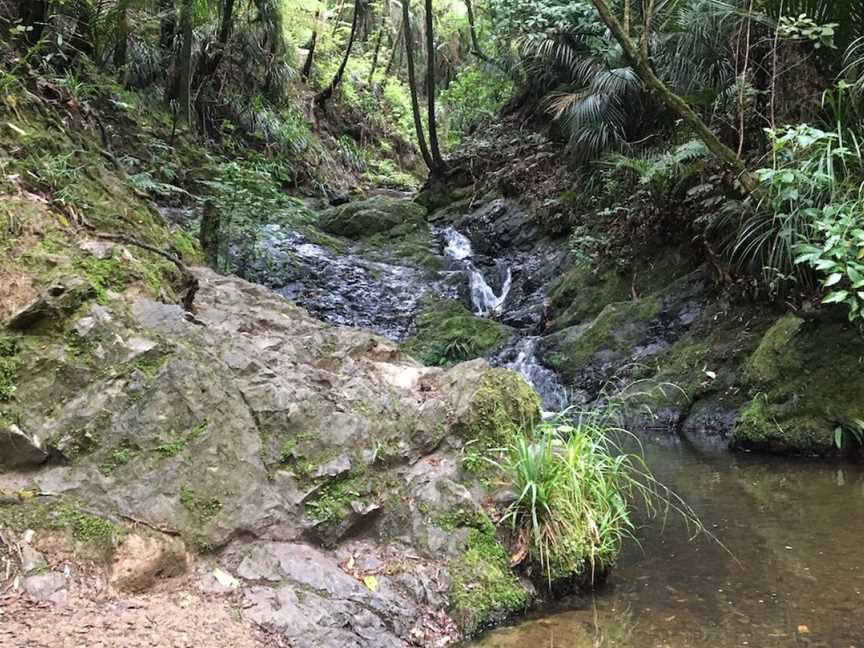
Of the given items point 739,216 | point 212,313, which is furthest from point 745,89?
point 212,313

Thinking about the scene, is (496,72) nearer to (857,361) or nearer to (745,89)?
(745,89)

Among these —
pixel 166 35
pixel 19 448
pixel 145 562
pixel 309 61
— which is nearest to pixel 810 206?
pixel 145 562

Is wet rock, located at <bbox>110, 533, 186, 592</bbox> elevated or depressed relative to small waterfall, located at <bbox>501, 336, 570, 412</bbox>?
depressed

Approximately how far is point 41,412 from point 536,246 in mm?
10748

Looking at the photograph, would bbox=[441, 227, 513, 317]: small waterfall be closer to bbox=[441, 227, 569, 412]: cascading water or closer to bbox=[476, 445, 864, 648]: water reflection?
bbox=[441, 227, 569, 412]: cascading water

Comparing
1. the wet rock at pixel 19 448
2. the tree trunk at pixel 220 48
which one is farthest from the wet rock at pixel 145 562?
the tree trunk at pixel 220 48

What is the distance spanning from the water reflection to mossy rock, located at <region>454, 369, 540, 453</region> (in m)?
0.92

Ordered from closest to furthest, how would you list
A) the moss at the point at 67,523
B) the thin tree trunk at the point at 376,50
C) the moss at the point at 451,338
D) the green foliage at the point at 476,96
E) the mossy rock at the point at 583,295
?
the moss at the point at 67,523 < the moss at the point at 451,338 < the mossy rock at the point at 583,295 < the green foliage at the point at 476,96 < the thin tree trunk at the point at 376,50

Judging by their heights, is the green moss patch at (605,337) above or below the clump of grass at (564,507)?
above

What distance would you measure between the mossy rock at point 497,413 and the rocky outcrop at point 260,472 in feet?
0.04

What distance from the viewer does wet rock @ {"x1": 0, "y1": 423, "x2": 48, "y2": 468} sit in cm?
259

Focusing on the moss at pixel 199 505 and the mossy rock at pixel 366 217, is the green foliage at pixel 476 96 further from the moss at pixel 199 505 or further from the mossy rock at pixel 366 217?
the moss at pixel 199 505

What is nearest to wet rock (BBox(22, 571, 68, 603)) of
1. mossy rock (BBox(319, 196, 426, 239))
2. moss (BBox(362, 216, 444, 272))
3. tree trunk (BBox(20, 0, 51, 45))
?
tree trunk (BBox(20, 0, 51, 45))

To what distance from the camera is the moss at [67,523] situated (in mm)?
2369
